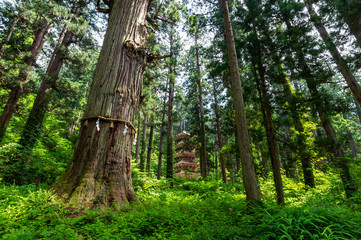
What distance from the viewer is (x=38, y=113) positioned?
24.6 feet

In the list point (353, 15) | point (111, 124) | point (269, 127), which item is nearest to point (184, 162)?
point (269, 127)

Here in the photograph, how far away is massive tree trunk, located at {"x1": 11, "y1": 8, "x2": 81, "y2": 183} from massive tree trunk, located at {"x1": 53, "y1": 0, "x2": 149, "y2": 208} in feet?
12.7

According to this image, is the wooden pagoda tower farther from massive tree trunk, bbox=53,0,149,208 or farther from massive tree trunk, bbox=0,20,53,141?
massive tree trunk, bbox=53,0,149,208

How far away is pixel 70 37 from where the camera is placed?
400 inches

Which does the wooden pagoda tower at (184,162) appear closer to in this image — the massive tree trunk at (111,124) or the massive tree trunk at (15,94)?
the massive tree trunk at (15,94)

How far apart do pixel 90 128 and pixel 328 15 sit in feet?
34.5

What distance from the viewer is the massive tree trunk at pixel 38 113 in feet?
17.4

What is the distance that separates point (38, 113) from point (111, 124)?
6.97 m

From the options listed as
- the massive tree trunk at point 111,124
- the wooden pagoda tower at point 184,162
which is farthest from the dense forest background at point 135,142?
the wooden pagoda tower at point 184,162

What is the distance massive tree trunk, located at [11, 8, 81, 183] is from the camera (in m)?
5.29

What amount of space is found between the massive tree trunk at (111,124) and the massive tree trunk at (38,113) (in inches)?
153

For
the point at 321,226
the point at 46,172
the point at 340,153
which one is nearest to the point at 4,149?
the point at 46,172

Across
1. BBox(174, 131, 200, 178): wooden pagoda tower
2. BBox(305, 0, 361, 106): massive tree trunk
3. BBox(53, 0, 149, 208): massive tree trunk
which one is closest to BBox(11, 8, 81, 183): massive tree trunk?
BBox(53, 0, 149, 208): massive tree trunk

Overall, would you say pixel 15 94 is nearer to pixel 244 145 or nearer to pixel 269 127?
pixel 244 145
